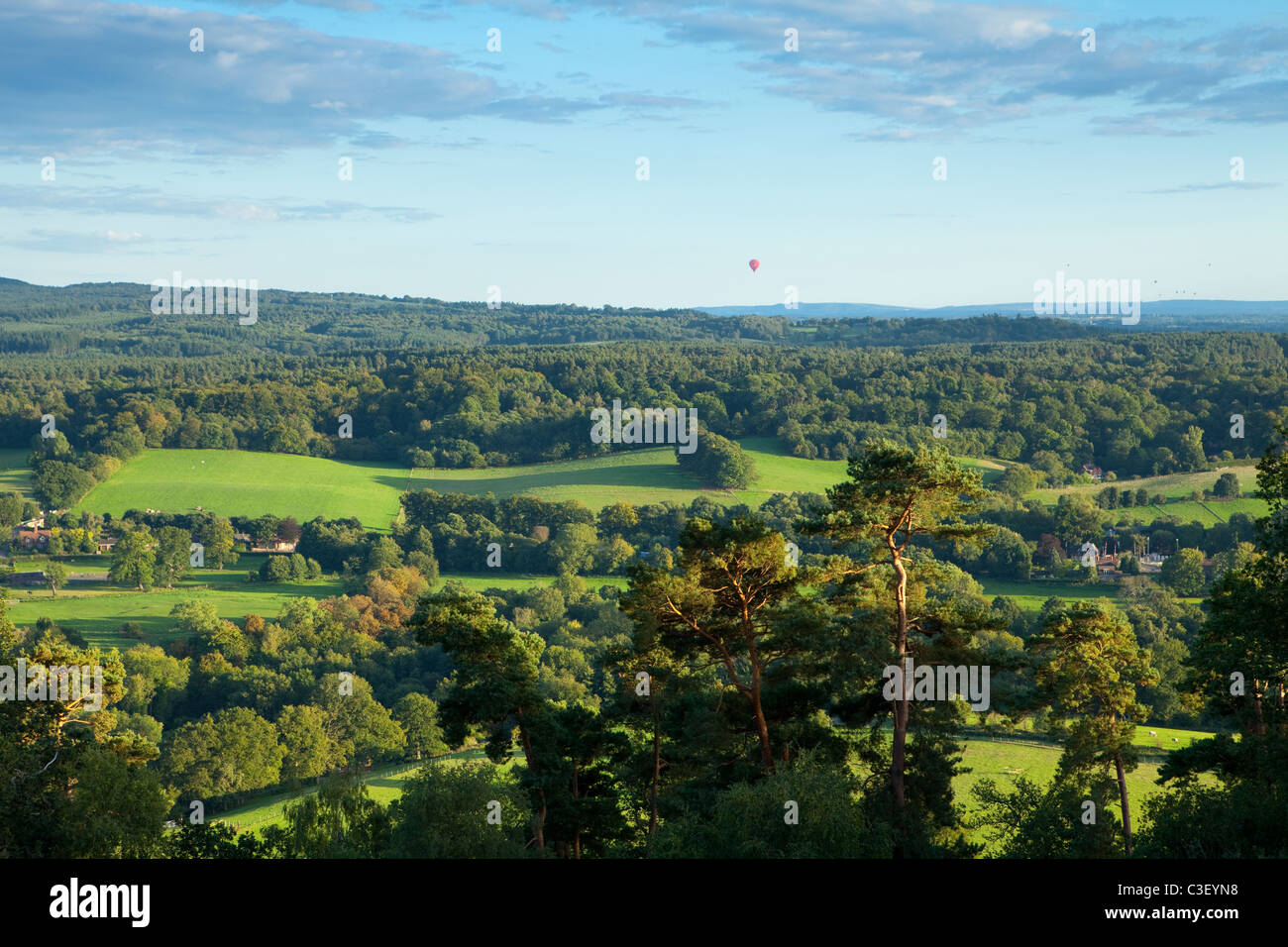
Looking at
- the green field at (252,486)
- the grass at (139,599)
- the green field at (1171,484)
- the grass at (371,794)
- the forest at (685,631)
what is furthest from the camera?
the green field at (252,486)

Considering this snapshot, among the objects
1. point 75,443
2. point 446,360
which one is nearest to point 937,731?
point 75,443

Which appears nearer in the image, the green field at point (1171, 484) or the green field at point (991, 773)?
the green field at point (991, 773)

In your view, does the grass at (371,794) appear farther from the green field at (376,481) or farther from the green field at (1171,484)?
the green field at (1171,484)

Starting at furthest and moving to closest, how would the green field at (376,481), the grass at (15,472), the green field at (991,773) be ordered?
the grass at (15,472), the green field at (376,481), the green field at (991,773)

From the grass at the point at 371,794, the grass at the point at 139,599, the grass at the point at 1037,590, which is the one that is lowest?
the grass at the point at 371,794

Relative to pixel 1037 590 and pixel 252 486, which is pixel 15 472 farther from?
pixel 1037 590

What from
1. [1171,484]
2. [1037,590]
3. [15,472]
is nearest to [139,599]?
[15,472]

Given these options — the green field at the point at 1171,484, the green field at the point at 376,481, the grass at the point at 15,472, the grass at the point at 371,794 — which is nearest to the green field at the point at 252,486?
the green field at the point at 376,481
